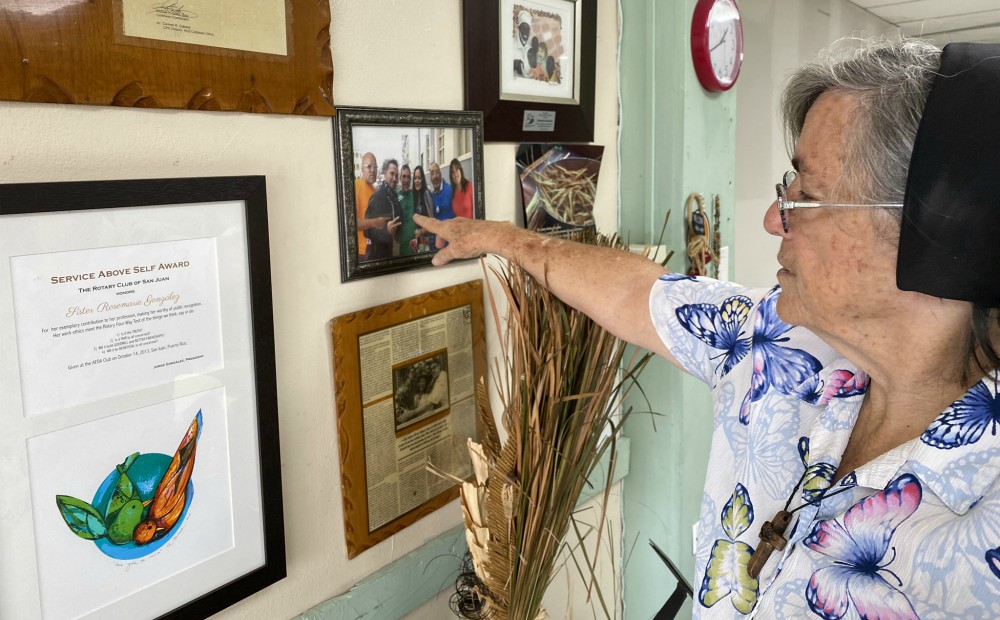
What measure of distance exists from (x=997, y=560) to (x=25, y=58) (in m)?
1.15

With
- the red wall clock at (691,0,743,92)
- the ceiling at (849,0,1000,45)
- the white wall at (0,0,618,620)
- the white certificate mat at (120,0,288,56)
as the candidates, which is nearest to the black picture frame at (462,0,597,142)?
the white wall at (0,0,618,620)

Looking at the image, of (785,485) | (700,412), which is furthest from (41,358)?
(700,412)

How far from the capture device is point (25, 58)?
30.0 inches

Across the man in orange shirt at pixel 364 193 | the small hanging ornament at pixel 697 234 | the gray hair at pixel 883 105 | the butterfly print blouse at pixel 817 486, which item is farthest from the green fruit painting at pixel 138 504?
the small hanging ornament at pixel 697 234

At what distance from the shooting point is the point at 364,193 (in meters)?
1.19

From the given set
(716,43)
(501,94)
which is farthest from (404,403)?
(716,43)

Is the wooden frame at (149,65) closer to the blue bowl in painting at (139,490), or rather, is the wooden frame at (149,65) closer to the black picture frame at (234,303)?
the black picture frame at (234,303)

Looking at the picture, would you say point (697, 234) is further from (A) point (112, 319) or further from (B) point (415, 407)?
(A) point (112, 319)

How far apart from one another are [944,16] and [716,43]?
7.93ft

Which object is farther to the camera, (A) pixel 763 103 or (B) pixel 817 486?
(A) pixel 763 103

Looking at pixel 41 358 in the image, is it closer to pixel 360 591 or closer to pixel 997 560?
pixel 360 591

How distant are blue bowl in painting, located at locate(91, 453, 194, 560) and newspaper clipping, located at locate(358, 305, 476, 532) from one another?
1.18 ft

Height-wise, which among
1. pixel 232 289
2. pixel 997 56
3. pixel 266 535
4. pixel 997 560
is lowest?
pixel 266 535

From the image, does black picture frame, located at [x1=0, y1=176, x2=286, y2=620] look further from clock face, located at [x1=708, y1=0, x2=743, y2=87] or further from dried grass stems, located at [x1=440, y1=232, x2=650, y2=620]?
clock face, located at [x1=708, y1=0, x2=743, y2=87]
